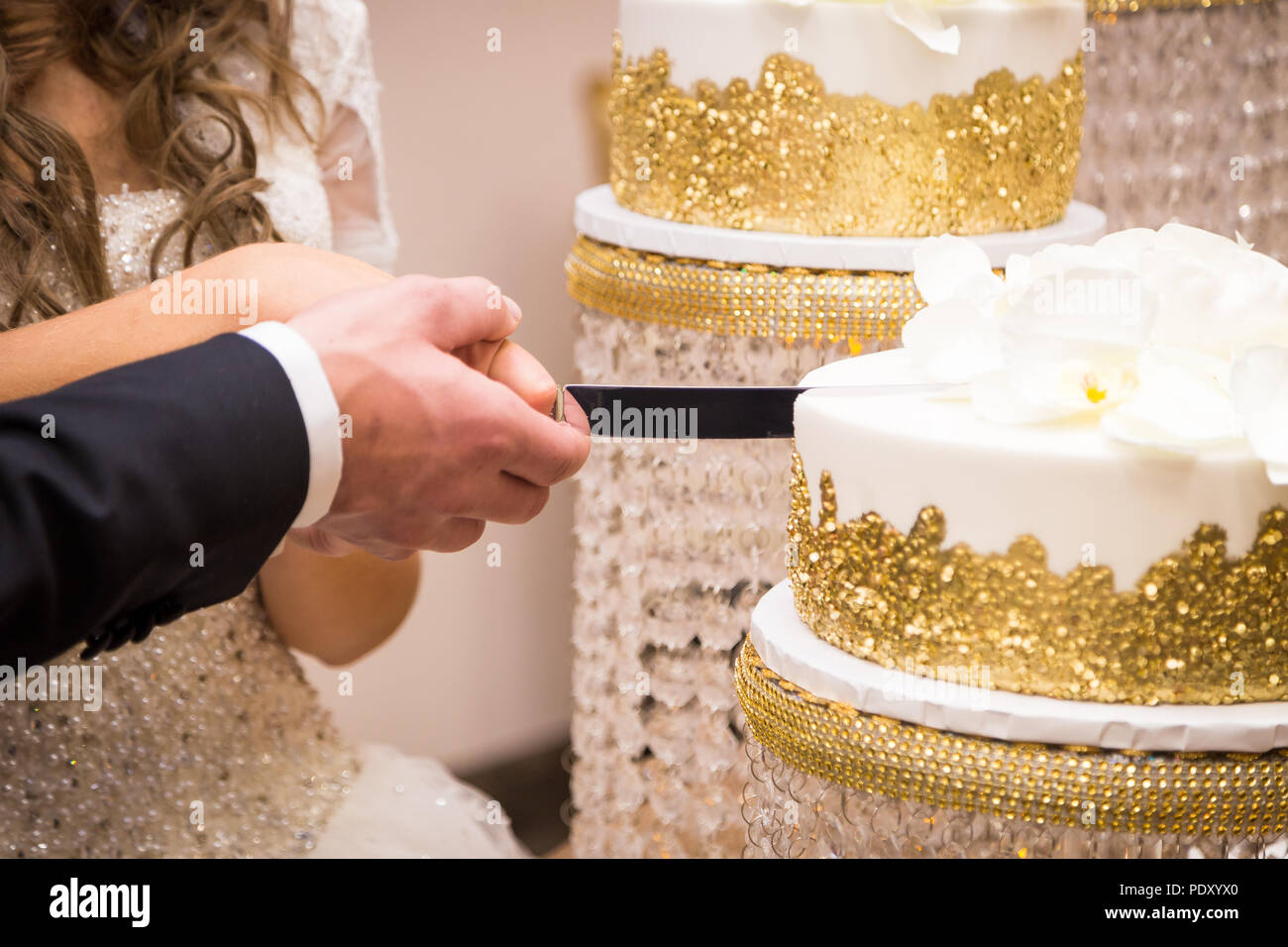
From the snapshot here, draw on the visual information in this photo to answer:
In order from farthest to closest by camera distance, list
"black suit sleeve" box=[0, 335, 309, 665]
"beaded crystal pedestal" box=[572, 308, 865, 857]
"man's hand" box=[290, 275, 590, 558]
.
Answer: "beaded crystal pedestal" box=[572, 308, 865, 857] → "man's hand" box=[290, 275, 590, 558] → "black suit sleeve" box=[0, 335, 309, 665]

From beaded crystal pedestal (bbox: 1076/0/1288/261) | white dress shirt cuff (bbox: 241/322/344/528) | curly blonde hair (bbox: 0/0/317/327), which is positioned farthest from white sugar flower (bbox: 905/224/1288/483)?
beaded crystal pedestal (bbox: 1076/0/1288/261)

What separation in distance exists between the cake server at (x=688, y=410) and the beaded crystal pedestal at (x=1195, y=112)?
871mm

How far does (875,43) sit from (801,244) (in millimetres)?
167

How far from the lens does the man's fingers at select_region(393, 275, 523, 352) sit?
74 cm

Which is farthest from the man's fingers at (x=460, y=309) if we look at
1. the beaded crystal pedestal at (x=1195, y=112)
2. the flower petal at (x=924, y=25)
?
the beaded crystal pedestal at (x=1195, y=112)

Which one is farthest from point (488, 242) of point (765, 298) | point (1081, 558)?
point (1081, 558)

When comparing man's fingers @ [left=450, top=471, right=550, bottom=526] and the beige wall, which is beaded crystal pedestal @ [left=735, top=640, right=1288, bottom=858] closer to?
man's fingers @ [left=450, top=471, right=550, bottom=526]

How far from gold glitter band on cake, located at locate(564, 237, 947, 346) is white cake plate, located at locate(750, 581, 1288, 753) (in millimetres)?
385

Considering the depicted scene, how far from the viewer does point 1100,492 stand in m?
0.65

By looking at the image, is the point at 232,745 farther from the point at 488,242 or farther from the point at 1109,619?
the point at 488,242

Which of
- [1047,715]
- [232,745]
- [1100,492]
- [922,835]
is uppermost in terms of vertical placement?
[1100,492]

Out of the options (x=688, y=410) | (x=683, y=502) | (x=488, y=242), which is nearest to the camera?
(x=688, y=410)
